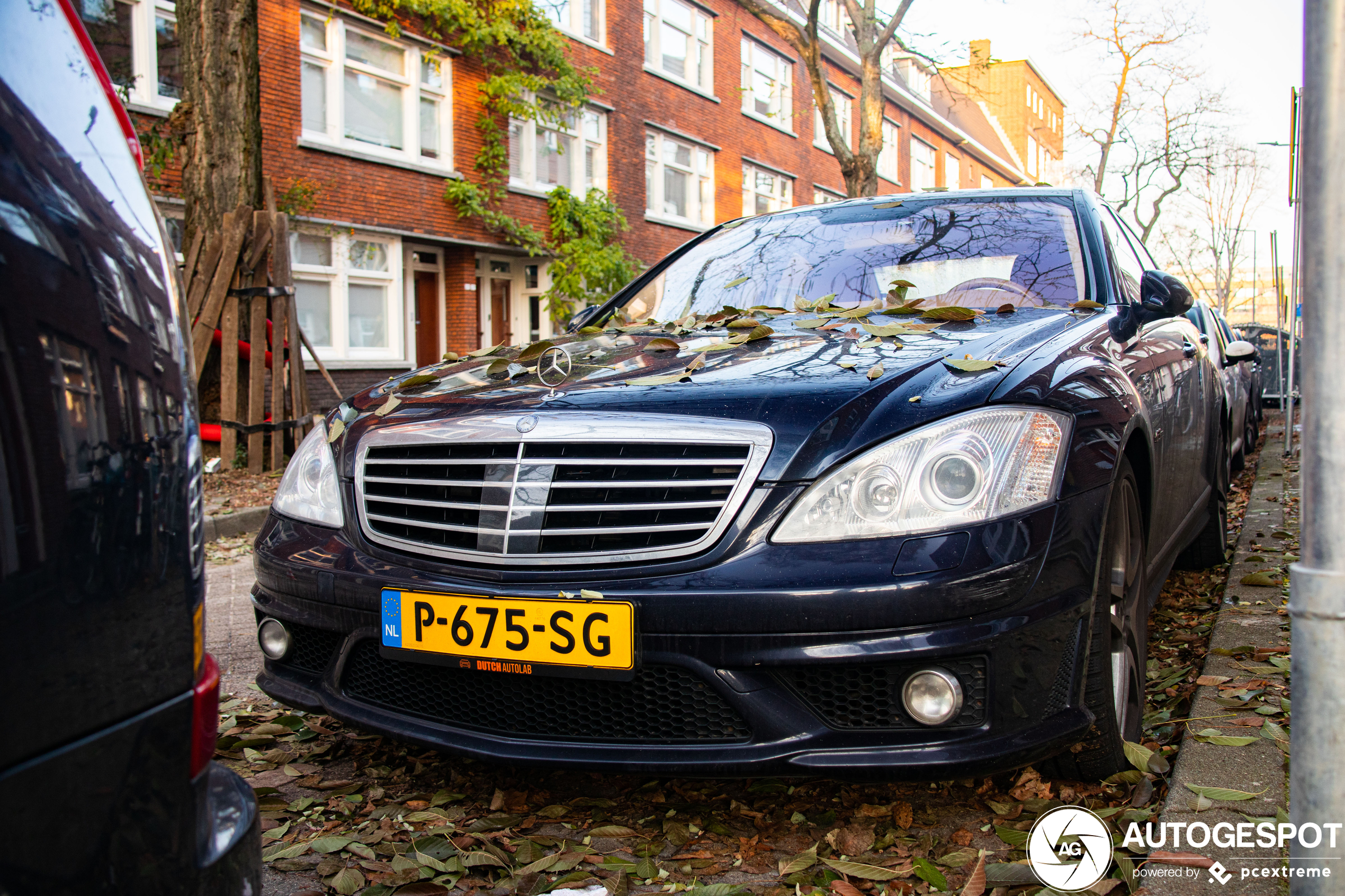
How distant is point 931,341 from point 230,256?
7524mm

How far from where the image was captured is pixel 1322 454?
133cm

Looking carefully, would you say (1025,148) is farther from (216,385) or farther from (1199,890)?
(1199,890)

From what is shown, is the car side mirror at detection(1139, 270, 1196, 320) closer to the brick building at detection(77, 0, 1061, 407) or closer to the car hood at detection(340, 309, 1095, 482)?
the car hood at detection(340, 309, 1095, 482)

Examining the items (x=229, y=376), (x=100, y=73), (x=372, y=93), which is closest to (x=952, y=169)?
(x=372, y=93)

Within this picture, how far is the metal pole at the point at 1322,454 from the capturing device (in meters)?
1.31

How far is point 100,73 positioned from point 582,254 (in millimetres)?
17164

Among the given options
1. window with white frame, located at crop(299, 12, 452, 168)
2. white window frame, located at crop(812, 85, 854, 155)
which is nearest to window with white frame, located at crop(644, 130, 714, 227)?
white window frame, located at crop(812, 85, 854, 155)

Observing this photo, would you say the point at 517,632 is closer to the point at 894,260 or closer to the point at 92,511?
the point at 92,511

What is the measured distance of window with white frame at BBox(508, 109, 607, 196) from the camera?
18.2m

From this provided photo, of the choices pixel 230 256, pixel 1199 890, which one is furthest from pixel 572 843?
pixel 230 256

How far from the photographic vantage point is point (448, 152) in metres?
16.7

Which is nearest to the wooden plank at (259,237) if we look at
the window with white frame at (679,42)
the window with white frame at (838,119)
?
the window with white frame at (679,42)

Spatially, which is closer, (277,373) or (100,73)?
(100,73)

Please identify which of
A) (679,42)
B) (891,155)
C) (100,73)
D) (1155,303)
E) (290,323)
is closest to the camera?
(100,73)
